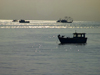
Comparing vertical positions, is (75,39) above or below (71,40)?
above

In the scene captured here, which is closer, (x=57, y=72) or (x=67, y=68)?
(x=57, y=72)

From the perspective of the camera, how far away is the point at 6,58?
164 ft

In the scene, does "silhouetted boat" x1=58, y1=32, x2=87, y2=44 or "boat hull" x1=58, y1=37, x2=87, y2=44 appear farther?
"silhouetted boat" x1=58, y1=32, x2=87, y2=44

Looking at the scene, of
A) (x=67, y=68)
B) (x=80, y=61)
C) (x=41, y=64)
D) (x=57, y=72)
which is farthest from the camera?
(x=80, y=61)

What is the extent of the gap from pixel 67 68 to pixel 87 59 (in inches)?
386

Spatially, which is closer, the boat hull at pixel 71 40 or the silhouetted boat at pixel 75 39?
the boat hull at pixel 71 40

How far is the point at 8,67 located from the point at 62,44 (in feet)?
119

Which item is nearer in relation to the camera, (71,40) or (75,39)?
(71,40)

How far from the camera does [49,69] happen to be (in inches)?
1587

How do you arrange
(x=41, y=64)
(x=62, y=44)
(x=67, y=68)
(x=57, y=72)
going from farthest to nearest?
(x=62, y=44) < (x=41, y=64) < (x=67, y=68) < (x=57, y=72)

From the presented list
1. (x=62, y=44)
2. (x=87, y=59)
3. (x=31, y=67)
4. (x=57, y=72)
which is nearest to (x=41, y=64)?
(x=31, y=67)

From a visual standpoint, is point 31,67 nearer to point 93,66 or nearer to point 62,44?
point 93,66

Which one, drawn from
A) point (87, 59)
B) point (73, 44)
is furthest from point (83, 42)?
point (87, 59)

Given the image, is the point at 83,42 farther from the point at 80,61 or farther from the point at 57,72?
the point at 57,72
